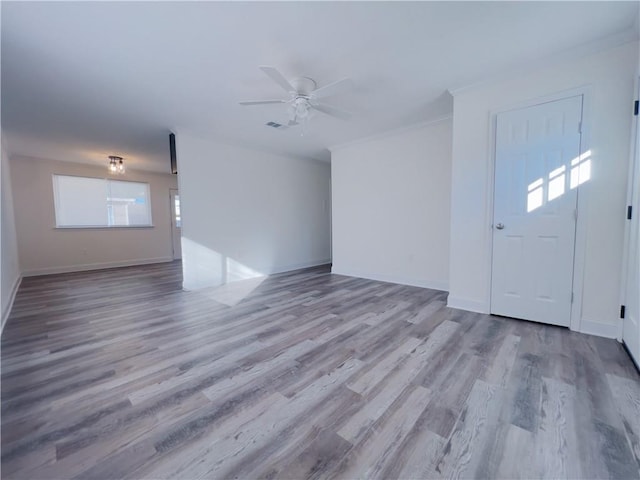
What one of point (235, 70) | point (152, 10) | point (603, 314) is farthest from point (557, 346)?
point (152, 10)

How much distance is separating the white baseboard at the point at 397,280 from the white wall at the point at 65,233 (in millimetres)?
5212

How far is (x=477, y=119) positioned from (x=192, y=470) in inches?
144

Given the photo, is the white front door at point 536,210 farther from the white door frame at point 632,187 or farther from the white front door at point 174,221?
the white front door at point 174,221

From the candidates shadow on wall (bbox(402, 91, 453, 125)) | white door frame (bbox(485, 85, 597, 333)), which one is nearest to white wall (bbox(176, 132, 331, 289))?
shadow on wall (bbox(402, 91, 453, 125))

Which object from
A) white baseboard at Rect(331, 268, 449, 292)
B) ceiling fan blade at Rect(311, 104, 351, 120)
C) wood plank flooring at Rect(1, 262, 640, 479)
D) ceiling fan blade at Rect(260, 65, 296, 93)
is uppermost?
ceiling fan blade at Rect(311, 104, 351, 120)

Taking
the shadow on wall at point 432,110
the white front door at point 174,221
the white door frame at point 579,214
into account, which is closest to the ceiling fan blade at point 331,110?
the shadow on wall at point 432,110

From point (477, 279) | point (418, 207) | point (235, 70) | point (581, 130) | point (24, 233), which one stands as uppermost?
point (235, 70)

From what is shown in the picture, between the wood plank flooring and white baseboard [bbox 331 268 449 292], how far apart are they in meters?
1.02

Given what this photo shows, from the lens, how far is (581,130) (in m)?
2.34

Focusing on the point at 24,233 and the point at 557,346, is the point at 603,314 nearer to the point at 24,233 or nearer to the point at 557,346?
the point at 557,346

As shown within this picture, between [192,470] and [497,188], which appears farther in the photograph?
[497,188]

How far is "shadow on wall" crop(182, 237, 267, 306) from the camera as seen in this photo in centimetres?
414

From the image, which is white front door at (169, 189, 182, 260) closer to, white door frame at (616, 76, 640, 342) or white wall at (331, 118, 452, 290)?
white wall at (331, 118, 452, 290)

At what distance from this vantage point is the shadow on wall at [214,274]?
4.14 metres
